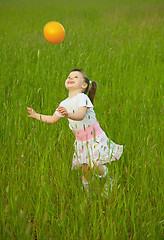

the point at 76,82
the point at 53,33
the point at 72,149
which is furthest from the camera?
the point at 53,33

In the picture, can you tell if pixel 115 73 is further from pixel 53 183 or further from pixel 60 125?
pixel 53 183

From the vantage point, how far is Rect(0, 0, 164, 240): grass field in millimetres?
1473

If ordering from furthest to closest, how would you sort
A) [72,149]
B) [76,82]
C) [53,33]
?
1. [53,33]
2. [72,149]
3. [76,82]

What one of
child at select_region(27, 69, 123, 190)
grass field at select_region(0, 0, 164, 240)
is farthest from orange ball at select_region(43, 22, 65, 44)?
child at select_region(27, 69, 123, 190)

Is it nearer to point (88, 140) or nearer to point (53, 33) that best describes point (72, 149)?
point (88, 140)

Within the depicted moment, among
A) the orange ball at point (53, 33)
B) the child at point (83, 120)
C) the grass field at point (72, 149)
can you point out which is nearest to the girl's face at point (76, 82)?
the child at point (83, 120)

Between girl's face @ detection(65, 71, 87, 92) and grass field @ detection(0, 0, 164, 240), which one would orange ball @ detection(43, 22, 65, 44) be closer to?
grass field @ detection(0, 0, 164, 240)

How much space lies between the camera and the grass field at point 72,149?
147 cm

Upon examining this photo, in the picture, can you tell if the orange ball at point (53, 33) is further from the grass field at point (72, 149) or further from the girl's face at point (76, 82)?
the girl's face at point (76, 82)

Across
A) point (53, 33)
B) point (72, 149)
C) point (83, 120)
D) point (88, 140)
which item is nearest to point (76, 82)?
point (83, 120)

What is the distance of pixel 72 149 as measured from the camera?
2.17 meters

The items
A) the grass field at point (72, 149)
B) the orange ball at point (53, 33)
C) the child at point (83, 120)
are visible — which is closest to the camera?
the grass field at point (72, 149)

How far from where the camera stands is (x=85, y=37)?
6.70 metres

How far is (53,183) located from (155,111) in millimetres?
1424
